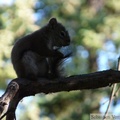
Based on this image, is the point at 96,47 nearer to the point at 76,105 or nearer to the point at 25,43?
the point at 76,105

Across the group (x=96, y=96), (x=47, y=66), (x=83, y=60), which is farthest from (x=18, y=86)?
(x=83, y=60)

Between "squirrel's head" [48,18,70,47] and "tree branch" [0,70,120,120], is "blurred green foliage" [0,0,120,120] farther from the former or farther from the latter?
"tree branch" [0,70,120,120]

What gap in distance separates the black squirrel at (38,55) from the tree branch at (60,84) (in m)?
0.34

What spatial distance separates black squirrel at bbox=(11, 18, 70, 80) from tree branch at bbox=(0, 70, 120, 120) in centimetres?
34

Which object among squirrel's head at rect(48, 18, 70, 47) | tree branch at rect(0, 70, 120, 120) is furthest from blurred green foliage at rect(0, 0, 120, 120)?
tree branch at rect(0, 70, 120, 120)

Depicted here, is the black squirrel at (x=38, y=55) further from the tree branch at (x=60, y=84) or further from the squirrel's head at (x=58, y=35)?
the tree branch at (x=60, y=84)

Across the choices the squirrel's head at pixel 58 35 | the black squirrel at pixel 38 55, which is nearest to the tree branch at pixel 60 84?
the black squirrel at pixel 38 55

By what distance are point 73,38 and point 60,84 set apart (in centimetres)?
677

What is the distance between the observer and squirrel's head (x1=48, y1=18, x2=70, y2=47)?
414cm

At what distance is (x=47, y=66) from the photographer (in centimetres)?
390

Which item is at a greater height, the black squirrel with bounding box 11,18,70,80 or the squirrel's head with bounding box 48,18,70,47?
the squirrel's head with bounding box 48,18,70,47

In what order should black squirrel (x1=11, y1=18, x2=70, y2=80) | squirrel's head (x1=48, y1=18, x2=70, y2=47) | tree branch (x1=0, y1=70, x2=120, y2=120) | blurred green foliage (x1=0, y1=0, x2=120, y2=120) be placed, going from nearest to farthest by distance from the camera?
tree branch (x1=0, y1=70, x2=120, y2=120) → black squirrel (x1=11, y1=18, x2=70, y2=80) → squirrel's head (x1=48, y1=18, x2=70, y2=47) → blurred green foliage (x1=0, y1=0, x2=120, y2=120)

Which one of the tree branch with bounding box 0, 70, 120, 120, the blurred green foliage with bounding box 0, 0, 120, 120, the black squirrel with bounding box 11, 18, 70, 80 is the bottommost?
the tree branch with bounding box 0, 70, 120, 120

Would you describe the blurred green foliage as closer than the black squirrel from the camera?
No
